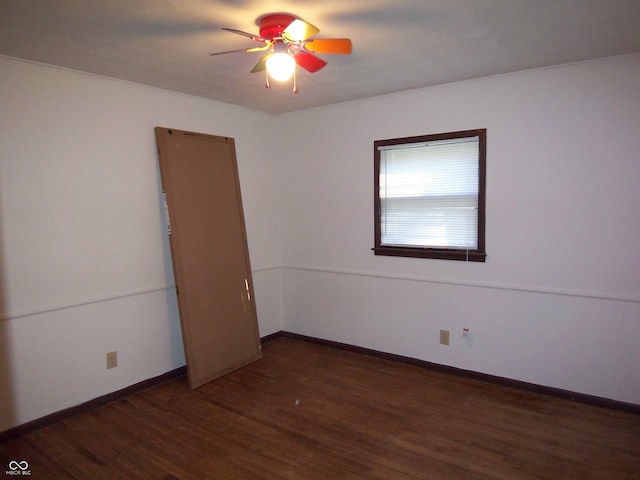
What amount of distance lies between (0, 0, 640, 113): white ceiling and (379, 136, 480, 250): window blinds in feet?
1.99

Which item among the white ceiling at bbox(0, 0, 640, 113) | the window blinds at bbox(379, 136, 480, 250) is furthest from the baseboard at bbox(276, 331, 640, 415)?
the white ceiling at bbox(0, 0, 640, 113)

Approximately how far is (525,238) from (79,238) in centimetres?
334

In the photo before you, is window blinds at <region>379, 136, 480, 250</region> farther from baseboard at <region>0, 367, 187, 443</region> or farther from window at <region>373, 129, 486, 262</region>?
baseboard at <region>0, 367, 187, 443</region>

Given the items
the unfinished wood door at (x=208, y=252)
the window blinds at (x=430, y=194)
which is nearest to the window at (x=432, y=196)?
the window blinds at (x=430, y=194)

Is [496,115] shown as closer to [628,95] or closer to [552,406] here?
[628,95]

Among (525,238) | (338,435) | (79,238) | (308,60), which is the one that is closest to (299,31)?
(308,60)

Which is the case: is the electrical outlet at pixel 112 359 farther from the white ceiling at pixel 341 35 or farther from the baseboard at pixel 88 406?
the white ceiling at pixel 341 35

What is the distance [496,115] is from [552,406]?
223 centimetres

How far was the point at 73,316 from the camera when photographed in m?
2.91

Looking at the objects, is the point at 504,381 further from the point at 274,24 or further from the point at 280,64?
the point at 274,24

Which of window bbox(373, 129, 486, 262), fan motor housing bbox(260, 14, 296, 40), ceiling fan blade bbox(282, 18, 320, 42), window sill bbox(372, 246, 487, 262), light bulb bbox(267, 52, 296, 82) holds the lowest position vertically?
window sill bbox(372, 246, 487, 262)

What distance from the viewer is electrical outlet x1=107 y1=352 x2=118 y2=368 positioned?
311cm

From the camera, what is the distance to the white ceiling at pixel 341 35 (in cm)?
198

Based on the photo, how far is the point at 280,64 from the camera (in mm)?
2160
